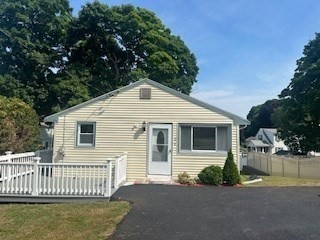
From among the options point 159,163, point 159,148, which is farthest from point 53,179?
point 159,148

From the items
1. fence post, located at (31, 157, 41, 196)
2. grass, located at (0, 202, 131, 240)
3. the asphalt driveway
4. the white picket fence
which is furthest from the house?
grass, located at (0, 202, 131, 240)

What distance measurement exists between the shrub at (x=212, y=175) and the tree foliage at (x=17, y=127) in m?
7.85

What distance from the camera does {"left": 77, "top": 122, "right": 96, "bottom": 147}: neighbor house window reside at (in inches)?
573

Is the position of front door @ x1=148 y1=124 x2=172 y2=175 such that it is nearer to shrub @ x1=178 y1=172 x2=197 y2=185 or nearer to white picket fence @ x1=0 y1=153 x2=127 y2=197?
shrub @ x1=178 y1=172 x2=197 y2=185

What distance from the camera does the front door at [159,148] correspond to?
14.1 metres

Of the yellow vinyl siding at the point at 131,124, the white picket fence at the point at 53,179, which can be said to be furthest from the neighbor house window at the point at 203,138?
the white picket fence at the point at 53,179

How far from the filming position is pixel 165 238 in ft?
19.3

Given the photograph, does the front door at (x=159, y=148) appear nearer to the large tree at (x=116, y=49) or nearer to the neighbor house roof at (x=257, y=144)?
the large tree at (x=116, y=49)

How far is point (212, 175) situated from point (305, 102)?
52.7 feet

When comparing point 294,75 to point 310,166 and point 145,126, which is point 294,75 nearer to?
point 310,166

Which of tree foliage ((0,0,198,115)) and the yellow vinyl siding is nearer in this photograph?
the yellow vinyl siding

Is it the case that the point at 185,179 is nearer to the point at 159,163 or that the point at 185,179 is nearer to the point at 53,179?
the point at 159,163

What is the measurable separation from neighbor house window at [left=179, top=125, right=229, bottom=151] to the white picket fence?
4.78 meters

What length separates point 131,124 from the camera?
1441 cm
